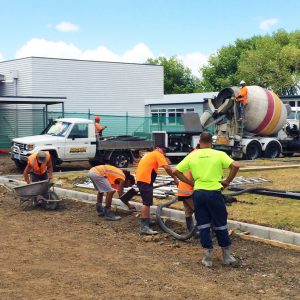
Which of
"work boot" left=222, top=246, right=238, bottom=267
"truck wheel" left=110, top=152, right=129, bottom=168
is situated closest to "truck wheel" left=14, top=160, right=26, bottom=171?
"truck wheel" left=110, top=152, right=129, bottom=168

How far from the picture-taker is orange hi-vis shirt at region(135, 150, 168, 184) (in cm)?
971

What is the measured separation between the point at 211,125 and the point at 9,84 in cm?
2076

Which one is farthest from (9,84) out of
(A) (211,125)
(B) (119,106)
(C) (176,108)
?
(A) (211,125)

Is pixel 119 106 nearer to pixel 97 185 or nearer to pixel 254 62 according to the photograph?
pixel 254 62

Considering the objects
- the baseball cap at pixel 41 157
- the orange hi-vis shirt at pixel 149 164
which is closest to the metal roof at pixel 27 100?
the baseball cap at pixel 41 157

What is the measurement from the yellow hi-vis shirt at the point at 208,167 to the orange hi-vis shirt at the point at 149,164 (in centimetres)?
208

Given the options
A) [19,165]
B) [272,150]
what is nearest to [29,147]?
[19,165]

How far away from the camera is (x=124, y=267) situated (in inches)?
293

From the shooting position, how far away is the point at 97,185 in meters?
11.1

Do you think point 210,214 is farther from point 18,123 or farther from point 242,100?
point 18,123

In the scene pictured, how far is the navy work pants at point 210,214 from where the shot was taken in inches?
294

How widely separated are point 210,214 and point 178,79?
286 feet

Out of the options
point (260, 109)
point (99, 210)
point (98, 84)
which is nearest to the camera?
point (99, 210)

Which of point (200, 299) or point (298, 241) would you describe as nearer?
point (200, 299)
